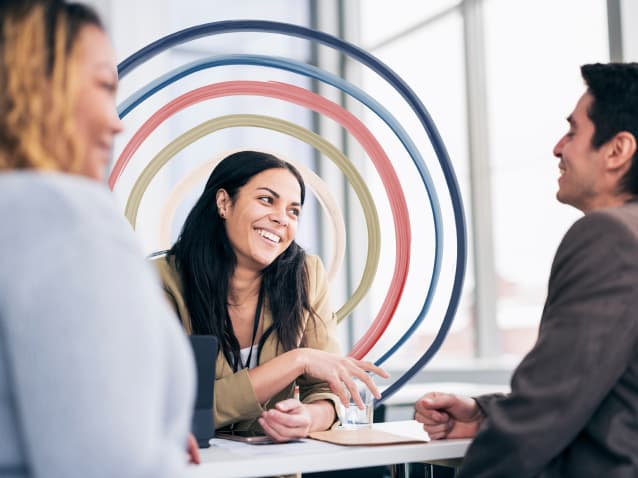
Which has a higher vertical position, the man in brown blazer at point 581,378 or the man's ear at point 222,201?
the man's ear at point 222,201

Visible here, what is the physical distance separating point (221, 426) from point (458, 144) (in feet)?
15.0

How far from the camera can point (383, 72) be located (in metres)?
2.70

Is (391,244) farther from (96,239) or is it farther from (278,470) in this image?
(96,239)

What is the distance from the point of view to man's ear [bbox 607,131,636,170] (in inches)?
73.0

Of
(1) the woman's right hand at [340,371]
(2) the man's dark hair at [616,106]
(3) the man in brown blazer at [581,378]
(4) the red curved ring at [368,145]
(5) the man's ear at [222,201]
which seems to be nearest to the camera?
(3) the man in brown blazer at [581,378]

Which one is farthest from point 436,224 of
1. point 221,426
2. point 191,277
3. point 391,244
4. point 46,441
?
point 391,244

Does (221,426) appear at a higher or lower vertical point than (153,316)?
lower

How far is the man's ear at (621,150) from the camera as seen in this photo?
1.86 m

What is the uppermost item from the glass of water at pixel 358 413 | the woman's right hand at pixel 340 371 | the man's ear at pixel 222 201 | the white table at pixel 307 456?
the man's ear at pixel 222 201

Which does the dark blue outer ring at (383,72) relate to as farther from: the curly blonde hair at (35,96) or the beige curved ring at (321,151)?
the curly blonde hair at (35,96)

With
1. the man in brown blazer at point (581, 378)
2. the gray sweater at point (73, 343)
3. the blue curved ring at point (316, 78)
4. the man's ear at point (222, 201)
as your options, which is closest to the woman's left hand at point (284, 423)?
the man in brown blazer at point (581, 378)

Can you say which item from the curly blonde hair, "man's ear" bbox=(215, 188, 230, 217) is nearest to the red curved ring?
"man's ear" bbox=(215, 188, 230, 217)

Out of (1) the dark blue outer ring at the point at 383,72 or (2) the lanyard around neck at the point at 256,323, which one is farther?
(1) the dark blue outer ring at the point at 383,72

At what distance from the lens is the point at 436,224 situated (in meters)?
2.83
